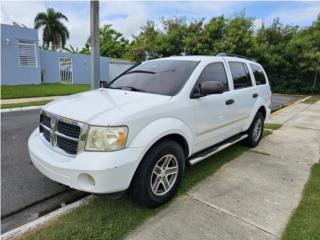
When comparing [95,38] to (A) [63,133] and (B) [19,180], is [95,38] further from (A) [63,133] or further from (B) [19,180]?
(A) [63,133]

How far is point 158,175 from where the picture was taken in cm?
306

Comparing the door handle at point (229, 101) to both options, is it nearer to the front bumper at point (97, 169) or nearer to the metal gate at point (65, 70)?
the front bumper at point (97, 169)

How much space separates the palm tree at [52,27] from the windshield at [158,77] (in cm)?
3488

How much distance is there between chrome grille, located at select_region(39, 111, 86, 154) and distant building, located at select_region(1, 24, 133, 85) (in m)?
15.2

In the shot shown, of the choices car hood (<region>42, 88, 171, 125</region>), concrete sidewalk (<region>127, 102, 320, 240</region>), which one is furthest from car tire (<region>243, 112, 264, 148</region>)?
car hood (<region>42, 88, 171, 125</region>)

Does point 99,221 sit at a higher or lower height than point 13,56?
lower

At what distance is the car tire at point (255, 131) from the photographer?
5.34 meters

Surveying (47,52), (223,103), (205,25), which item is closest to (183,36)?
(205,25)

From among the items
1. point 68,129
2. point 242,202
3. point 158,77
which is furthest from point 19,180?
point 242,202

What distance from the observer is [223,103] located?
157 inches

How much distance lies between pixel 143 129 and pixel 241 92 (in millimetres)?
2496

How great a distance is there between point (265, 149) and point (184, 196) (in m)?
2.90

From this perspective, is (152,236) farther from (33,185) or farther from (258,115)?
(258,115)

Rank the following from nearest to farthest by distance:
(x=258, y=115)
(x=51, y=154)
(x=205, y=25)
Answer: (x=51, y=154) → (x=258, y=115) → (x=205, y=25)
